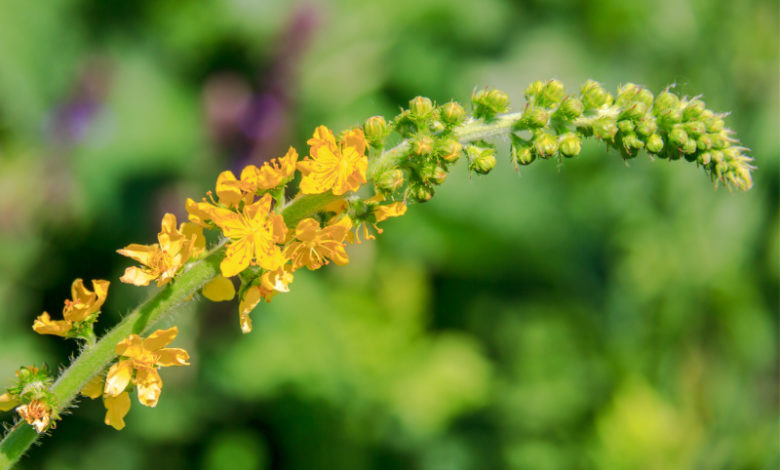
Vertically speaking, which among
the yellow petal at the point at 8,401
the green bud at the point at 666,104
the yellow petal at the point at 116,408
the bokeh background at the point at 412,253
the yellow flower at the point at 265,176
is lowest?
the yellow petal at the point at 8,401

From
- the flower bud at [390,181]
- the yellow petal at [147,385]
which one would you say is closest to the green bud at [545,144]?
the flower bud at [390,181]

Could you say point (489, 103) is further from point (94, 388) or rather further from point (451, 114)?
point (94, 388)

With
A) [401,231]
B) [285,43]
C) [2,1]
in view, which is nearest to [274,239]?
[401,231]

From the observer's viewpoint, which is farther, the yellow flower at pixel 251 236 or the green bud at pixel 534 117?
the green bud at pixel 534 117

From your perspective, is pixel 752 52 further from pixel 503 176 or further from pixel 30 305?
pixel 30 305

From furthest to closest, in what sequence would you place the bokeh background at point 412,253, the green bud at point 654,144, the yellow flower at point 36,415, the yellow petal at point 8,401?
the bokeh background at point 412,253 → the green bud at point 654,144 → the yellow petal at point 8,401 → the yellow flower at point 36,415

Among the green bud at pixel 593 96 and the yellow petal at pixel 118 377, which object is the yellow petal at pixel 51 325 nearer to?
the yellow petal at pixel 118 377

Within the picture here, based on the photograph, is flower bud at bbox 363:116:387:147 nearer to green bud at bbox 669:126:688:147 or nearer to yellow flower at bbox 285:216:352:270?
yellow flower at bbox 285:216:352:270
